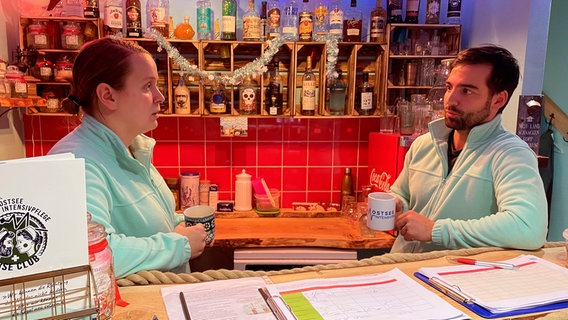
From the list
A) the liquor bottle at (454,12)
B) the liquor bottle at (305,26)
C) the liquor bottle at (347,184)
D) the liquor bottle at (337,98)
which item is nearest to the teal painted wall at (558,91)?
the liquor bottle at (454,12)

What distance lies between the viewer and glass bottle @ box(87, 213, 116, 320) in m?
0.69

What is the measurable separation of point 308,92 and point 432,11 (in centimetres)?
92

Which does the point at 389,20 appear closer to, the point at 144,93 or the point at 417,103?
the point at 417,103

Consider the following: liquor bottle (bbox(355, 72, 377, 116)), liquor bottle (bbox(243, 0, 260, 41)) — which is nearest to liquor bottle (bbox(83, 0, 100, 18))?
liquor bottle (bbox(243, 0, 260, 41))

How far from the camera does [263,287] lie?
35.9 inches

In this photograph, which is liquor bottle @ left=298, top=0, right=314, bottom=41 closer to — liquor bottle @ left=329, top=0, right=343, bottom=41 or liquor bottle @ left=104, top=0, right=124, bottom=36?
liquor bottle @ left=329, top=0, right=343, bottom=41

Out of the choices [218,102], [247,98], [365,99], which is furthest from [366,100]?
[218,102]

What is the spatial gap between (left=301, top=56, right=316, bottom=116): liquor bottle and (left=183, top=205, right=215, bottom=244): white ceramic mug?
1475mm

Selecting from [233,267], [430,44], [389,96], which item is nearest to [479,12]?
[430,44]

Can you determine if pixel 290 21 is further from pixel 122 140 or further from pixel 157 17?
pixel 122 140

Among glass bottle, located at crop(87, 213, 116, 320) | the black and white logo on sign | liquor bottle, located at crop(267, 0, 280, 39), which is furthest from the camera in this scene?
liquor bottle, located at crop(267, 0, 280, 39)

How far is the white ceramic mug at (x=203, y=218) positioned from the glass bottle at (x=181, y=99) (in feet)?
4.61

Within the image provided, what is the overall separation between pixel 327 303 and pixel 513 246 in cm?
69

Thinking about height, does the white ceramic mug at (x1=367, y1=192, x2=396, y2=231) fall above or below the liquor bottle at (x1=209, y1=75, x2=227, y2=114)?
below
